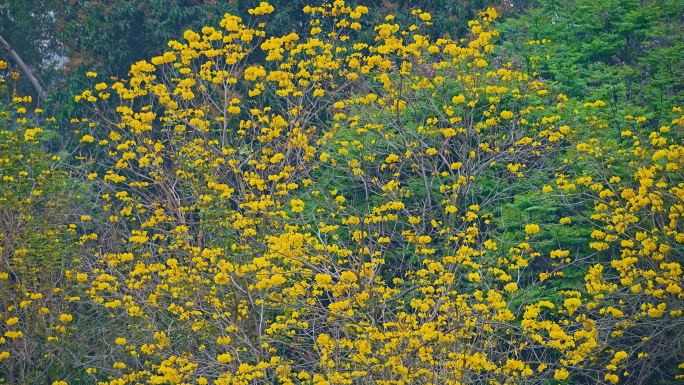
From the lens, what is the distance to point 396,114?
11016mm

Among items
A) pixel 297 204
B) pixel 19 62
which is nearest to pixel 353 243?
pixel 297 204

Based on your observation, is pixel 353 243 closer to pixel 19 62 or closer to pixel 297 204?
pixel 297 204

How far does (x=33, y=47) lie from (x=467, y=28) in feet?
31.6

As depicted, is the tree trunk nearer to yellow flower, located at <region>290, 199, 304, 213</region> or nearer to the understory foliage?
the understory foliage

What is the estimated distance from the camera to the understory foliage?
8492 millimetres

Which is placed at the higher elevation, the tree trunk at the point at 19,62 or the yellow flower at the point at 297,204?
the tree trunk at the point at 19,62

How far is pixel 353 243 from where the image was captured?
11.7m

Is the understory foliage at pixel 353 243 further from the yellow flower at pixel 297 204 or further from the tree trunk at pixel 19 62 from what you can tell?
the tree trunk at pixel 19 62

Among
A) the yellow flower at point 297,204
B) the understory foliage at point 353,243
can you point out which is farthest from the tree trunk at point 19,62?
the yellow flower at point 297,204

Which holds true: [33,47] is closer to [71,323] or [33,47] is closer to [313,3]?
[313,3]

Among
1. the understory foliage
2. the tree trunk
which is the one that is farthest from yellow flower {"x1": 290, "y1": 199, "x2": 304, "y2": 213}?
the tree trunk

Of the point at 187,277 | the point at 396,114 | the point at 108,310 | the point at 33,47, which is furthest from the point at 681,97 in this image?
the point at 33,47

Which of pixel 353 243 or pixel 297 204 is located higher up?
pixel 297 204

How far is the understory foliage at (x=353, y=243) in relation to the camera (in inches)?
334
